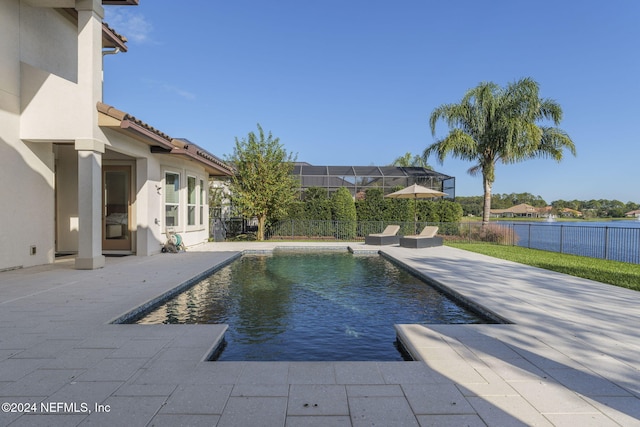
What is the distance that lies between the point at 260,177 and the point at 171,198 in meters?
5.06

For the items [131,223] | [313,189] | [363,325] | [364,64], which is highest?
[364,64]

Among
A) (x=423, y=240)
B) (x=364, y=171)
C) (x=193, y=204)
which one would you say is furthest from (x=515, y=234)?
(x=193, y=204)

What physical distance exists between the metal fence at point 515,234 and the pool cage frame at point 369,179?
13.0ft

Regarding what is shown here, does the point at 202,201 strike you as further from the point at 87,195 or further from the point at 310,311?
the point at 310,311

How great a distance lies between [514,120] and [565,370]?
17069 mm

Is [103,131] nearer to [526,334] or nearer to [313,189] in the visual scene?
[526,334]

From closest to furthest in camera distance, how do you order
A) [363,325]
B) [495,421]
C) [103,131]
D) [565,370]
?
[495,421] < [565,370] < [363,325] < [103,131]

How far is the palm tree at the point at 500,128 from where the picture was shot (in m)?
17.5

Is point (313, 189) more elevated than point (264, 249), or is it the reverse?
point (313, 189)

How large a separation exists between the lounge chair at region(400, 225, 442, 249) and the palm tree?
6.03 meters

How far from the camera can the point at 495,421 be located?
224cm

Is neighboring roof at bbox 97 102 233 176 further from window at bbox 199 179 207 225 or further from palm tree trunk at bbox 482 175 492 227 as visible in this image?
palm tree trunk at bbox 482 175 492 227

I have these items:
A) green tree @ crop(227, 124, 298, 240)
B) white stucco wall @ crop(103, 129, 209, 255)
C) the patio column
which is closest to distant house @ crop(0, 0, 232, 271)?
the patio column

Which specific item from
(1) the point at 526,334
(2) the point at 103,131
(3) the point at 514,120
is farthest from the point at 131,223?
(3) the point at 514,120
